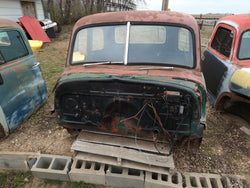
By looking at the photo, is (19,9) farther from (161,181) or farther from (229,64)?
(161,181)

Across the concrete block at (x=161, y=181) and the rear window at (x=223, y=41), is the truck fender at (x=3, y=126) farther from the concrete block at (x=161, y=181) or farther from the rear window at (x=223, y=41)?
the rear window at (x=223, y=41)

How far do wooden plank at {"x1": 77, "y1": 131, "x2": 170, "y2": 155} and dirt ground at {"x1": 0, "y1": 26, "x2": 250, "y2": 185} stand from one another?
1.82 feet

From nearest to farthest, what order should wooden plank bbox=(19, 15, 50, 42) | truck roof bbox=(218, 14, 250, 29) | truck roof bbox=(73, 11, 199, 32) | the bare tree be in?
truck roof bbox=(73, 11, 199, 32) < truck roof bbox=(218, 14, 250, 29) < wooden plank bbox=(19, 15, 50, 42) < the bare tree

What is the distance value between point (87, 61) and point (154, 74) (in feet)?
3.66

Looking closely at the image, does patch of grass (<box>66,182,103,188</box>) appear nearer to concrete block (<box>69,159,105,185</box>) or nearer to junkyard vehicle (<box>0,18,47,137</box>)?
concrete block (<box>69,159,105,185</box>)

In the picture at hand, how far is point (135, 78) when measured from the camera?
208 cm

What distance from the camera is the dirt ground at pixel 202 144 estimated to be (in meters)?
2.79

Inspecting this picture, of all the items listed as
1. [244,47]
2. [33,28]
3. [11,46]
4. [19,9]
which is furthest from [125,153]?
[19,9]

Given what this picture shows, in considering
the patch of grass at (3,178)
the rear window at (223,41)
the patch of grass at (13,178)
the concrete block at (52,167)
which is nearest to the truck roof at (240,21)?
the rear window at (223,41)

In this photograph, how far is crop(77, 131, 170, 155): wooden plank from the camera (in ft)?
7.94

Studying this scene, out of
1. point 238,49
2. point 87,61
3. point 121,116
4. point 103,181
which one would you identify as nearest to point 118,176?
point 103,181

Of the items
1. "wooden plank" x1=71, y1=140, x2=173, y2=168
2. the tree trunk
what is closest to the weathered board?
"wooden plank" x1=71, y1=140, x2=173, y2=168

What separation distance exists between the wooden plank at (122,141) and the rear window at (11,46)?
6.70 feet

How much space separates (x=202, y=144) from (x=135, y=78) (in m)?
2.03
